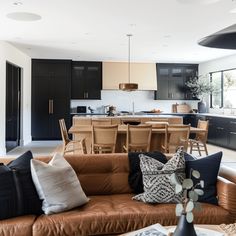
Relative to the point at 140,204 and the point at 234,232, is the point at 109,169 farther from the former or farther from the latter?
the point at 234,232

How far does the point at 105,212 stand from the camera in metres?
2.41

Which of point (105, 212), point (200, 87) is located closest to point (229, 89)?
point (200, 87)

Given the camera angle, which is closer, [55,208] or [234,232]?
A: [234,232]

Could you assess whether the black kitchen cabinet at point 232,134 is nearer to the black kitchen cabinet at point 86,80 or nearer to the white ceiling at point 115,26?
the white ceiling at point 115,26

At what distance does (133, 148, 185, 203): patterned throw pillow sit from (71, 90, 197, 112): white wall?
8.48 m

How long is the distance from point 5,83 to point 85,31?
7.85 feet

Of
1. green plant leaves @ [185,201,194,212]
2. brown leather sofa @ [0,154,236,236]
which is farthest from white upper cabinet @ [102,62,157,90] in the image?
green plant leaves @ [185,201,194,212]

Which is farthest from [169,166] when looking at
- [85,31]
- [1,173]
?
[85,31]

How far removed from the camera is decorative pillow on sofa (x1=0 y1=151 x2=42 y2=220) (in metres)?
2.34

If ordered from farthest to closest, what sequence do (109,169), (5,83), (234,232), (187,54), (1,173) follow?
1. (187,54)
2. (5,83)
3. (109,169)
4. (1,173)
5. (234,232)

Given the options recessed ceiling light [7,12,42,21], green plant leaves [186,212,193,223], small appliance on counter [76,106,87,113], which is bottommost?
green plant leaves [186,212,193,223]

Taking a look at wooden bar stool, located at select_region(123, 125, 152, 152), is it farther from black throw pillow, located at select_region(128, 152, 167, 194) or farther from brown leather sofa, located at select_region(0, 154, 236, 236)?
brown leather sofa, located at select_region(0, 154, 236, 236)

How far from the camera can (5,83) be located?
24.1 ft

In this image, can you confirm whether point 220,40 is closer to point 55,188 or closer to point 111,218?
point 111,218
